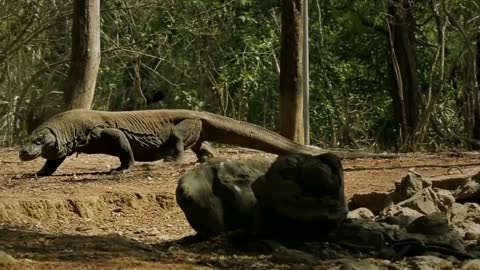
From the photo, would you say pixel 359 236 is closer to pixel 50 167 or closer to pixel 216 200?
pixel 216 200

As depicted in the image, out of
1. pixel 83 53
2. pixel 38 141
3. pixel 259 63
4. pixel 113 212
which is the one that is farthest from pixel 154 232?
pixel 259 63

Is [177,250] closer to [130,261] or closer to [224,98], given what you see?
[130,261]

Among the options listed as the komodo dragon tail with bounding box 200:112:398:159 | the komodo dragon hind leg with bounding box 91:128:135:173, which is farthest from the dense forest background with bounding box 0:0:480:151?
the komodo dragon hind leg with bounding box 91:128:135:173

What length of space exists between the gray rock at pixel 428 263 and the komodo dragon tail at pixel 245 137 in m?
5.27

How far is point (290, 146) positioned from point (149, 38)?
25.3 ft

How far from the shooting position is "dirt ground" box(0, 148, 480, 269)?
6.46 metres

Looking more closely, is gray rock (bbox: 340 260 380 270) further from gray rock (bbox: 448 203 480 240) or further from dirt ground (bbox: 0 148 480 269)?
gray rock (bbox: 448 203 480 240)

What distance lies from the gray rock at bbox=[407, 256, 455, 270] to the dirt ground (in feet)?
2.99

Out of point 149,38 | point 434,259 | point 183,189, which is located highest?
point 149,38

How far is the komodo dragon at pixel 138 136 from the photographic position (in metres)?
10.7

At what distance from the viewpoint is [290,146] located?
1202 cm

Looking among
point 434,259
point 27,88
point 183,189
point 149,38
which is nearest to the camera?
point 434,259

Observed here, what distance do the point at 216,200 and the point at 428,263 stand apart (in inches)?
63.7

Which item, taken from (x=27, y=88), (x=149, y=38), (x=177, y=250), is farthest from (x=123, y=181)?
(x=149, y=38)
